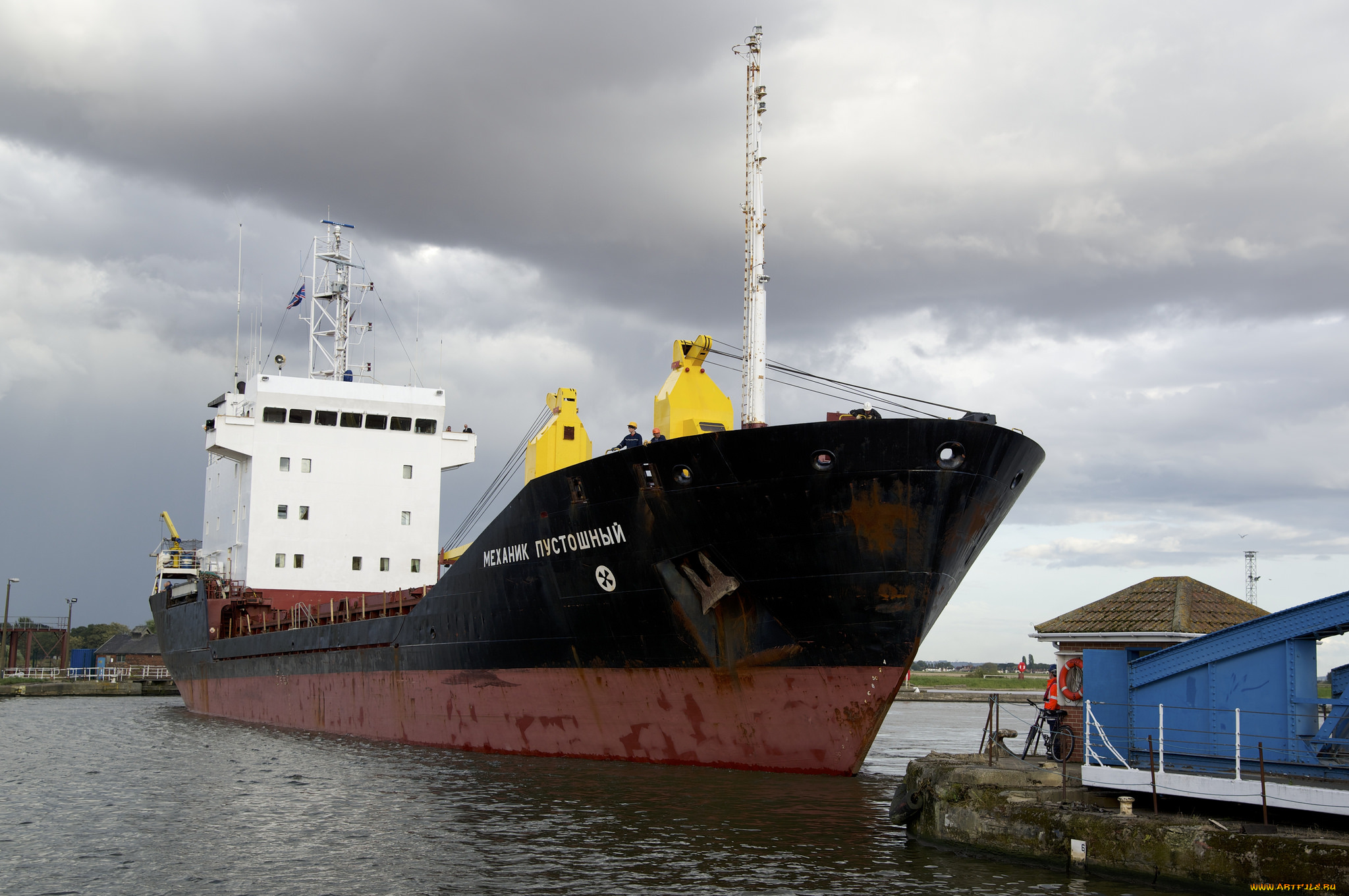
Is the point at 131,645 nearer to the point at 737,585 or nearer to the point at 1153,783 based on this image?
the point at 737,585

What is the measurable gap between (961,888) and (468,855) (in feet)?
15.3

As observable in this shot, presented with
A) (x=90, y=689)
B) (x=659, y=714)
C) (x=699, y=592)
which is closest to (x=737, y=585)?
(x=699, y=592)

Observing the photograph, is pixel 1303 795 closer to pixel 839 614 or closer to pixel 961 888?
pixel 961 888

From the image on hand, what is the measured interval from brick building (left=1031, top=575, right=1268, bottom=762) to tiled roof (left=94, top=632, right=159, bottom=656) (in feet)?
199

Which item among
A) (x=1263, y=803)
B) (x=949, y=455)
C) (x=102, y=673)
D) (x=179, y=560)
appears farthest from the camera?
(x=102, y=673)

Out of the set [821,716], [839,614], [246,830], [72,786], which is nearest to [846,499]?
[839,614]

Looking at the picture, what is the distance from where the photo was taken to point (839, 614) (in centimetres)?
1363

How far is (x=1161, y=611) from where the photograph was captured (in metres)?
12.3

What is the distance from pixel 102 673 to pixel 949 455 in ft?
190

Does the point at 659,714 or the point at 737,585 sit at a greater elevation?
the point at 737,585

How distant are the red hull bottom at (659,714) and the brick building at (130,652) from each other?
1959 inches

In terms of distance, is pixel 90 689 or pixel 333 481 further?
pixel 90 689

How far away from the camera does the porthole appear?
13.2 metres

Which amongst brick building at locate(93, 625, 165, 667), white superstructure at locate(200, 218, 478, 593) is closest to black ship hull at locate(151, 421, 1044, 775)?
white superstructure at locate(200, 218, 478, 593)
